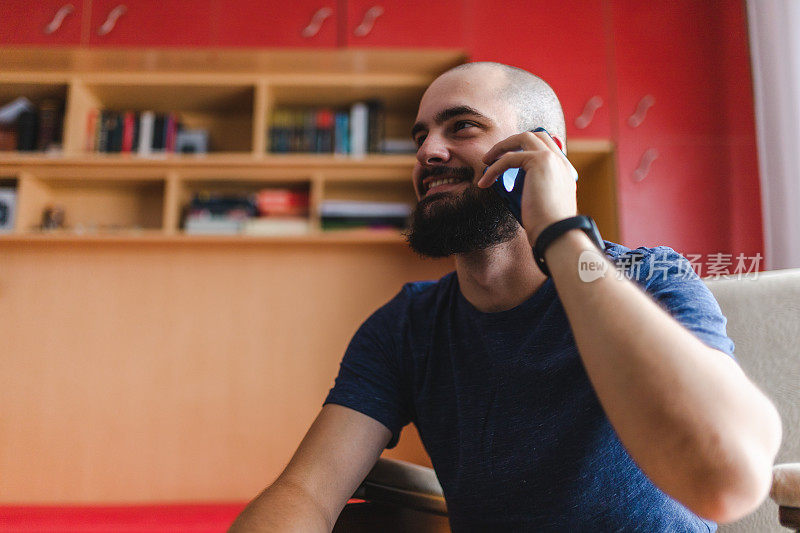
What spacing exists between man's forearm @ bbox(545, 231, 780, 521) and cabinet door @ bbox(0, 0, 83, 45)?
2.40 metres

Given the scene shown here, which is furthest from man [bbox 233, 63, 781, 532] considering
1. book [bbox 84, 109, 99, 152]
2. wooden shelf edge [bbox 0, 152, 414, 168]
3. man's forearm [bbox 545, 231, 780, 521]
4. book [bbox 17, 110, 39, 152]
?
book [bbox 17, 110, 39, 152]

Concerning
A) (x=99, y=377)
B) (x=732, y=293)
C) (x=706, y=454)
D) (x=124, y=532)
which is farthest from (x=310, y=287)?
(x=706, y=454)

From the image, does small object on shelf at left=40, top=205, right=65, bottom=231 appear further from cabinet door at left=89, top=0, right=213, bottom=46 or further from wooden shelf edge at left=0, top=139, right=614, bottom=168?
cabinet door at left=89, top=0, right=213, bottom=46

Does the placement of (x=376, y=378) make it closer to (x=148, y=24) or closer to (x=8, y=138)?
(x=148, y=24)

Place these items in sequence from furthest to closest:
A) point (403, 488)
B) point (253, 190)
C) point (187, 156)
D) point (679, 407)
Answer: point (253, 190) < point (187, 156) < point (403, 488) < point (679, 407)

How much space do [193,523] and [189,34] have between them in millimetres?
1854

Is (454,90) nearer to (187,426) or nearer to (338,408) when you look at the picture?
(338,408)

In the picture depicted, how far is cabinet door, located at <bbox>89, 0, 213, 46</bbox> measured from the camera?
212cm

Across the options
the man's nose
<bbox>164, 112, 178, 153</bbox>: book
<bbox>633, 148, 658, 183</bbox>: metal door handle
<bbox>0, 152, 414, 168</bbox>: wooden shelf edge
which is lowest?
the man's nose

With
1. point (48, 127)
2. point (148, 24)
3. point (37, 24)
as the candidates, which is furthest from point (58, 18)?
point (48, 127)

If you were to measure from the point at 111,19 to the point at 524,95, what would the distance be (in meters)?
1.92

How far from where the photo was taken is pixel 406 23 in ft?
7.06

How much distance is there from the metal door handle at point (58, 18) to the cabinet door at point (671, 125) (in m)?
2.24

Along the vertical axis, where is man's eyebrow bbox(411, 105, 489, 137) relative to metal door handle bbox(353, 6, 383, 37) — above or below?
below
